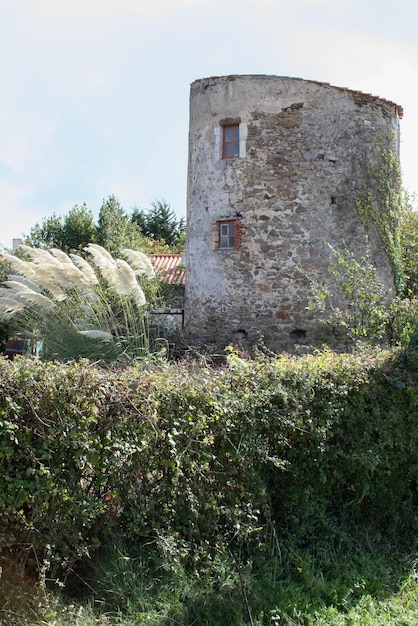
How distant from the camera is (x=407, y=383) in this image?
6.61 metres

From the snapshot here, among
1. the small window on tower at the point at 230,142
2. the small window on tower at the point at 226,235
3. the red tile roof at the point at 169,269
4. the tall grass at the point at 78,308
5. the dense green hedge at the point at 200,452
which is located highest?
the small window on tower at the point at 230,142

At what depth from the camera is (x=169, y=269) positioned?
20.6 m

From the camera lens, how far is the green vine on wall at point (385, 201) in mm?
14641

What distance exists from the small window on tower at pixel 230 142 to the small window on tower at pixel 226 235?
1569 mm

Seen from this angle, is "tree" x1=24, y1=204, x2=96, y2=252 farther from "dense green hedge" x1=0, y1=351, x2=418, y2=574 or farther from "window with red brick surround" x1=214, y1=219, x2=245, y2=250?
"dense green hedge" x1=0, y1=351, x2=418, y2=574

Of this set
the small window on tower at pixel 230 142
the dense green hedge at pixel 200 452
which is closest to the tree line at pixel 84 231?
the small window on tower at pixel 230 142

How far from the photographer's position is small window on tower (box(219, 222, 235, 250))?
575 inches

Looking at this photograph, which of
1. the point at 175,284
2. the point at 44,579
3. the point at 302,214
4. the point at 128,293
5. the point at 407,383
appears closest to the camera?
the point at 44,579

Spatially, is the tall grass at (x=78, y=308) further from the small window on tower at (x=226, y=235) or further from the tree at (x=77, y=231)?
the tree at (x=77, y=231)

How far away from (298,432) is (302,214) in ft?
29.1

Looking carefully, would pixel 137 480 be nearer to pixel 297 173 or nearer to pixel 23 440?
pixel 23 440

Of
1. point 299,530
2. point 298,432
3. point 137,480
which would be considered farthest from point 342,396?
point 137,480

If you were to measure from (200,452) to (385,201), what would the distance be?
440 inches

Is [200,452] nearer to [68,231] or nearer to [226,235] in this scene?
[226,235]
